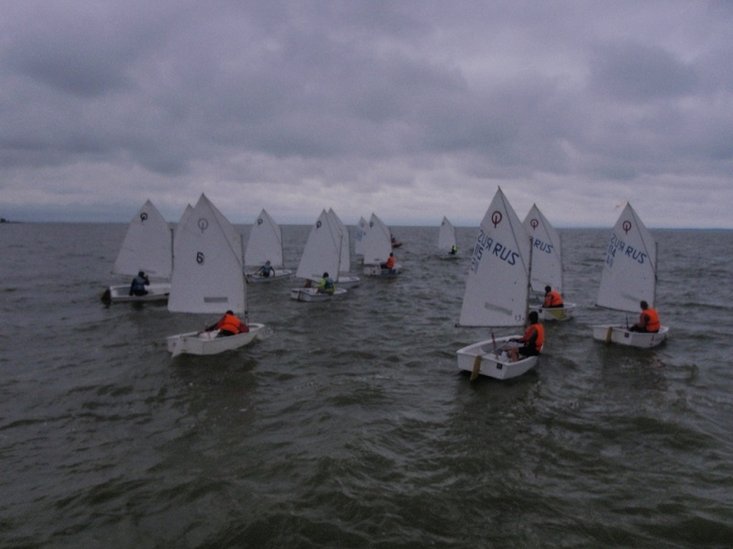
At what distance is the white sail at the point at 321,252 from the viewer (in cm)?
3294

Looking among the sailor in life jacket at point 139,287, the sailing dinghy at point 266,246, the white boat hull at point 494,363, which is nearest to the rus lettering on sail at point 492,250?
the white boat hull at point 494,363

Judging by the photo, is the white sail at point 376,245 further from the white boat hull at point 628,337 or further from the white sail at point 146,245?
the white boat hull at point 628,337

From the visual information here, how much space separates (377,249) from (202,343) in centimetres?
2956

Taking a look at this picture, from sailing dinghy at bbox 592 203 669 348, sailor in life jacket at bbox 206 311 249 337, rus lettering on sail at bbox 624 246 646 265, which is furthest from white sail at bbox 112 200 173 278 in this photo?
rus lettering on sail at bbox 624 246 646 265

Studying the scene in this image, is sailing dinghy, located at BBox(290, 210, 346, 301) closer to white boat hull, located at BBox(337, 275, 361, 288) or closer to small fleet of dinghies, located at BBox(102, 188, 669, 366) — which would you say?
small fleet of dinghies, located at BBox(102, 188, 669, 366)

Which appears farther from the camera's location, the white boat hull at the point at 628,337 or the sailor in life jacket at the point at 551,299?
the sailor in life jacket at the point at 551,299

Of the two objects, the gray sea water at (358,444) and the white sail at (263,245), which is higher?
the white sail at (263,245)

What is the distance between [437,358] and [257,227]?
960 inches

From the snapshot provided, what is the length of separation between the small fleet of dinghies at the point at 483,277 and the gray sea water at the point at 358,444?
37.5 inches

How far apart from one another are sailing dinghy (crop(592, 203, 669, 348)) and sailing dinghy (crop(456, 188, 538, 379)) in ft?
21.0

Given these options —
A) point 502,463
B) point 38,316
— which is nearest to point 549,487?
point 502,463

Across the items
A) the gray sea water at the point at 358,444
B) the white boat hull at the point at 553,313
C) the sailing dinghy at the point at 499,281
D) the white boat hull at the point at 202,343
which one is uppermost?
the sailing dinghy at the point at 499,281

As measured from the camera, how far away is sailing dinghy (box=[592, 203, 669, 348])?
22.7 meters

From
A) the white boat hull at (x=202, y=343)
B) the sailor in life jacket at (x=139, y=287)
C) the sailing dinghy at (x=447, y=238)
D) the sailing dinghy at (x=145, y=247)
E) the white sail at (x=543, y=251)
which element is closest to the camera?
the white boat hull at (x=202, y=343)
